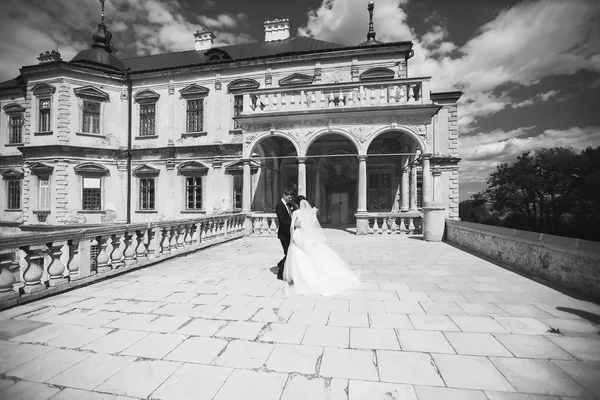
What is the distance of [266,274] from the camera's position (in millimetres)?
5867

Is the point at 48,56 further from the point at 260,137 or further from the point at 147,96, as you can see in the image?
the point at 260,137

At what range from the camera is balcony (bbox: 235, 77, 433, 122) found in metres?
12.2

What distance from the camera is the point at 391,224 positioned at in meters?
12.6

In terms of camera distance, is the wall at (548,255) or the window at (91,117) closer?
the wall at (548,255)

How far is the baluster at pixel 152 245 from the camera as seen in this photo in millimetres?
7098

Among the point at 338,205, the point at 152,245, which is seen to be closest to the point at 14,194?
the point at 152,245

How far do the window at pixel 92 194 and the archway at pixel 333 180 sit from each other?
1487 centimetres

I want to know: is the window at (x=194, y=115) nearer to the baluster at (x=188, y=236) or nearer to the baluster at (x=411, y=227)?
the baluster at (x=188, y=236)

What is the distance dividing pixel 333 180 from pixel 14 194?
24.7m

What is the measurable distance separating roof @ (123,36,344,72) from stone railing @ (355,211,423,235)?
13.0m

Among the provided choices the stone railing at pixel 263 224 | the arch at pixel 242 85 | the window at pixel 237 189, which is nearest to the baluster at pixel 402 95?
the stone railing at pixel 263 224

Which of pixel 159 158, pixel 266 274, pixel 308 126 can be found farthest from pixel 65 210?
pixel 266 274

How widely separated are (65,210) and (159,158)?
6.85 m

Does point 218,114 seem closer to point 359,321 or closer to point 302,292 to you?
point 302,292
